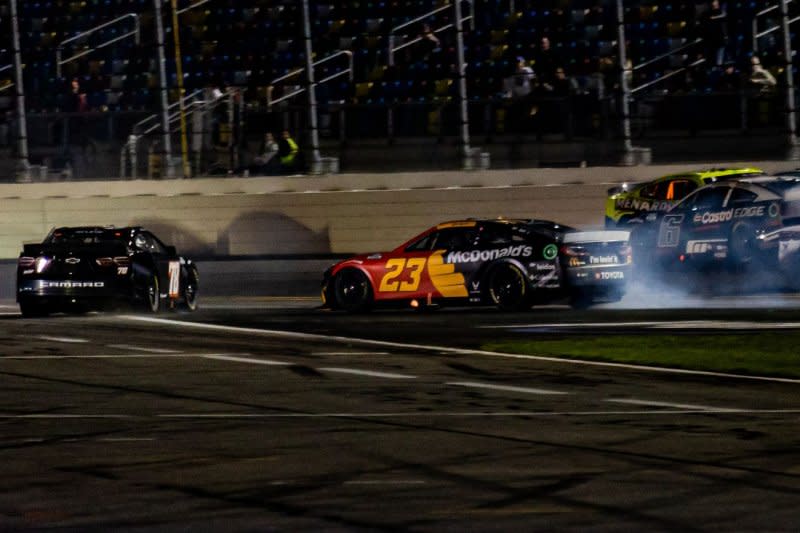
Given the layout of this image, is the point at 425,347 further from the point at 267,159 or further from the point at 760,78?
the point at 760,78

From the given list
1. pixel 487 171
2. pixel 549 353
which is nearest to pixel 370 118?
pixel 487 171

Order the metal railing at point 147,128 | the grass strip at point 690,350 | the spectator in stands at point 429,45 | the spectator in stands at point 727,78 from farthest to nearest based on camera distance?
the spectator in stands at point 429,45 < the spectator in stands at point 727,78 < the metal railing at point 147,128 < the grass strip at point 690,350

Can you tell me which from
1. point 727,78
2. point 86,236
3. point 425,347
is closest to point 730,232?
point 425,347

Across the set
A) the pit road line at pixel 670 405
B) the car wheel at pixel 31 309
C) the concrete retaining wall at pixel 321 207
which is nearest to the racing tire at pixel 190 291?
the car wheel at pixel 31 309

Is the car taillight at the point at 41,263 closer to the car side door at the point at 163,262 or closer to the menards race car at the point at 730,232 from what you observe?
the car side door at the point at 163,262

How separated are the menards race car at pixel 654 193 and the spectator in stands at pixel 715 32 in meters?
6.29

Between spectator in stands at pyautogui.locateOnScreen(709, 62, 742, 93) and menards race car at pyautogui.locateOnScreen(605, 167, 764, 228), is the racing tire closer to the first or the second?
menards race car at pyautogui.locateOnScreen(605, 167, 764, 228)

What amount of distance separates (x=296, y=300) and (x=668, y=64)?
9858 mm

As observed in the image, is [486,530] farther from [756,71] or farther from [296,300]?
[756,71]

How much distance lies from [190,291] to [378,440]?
12847 mm

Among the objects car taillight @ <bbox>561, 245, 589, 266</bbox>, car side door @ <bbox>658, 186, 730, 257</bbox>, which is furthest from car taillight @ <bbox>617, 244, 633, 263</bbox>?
car side door @ <bbox>658, 186, 730, 257</bbox>

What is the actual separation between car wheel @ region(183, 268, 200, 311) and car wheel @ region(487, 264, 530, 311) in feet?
14.6

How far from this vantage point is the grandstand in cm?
2648

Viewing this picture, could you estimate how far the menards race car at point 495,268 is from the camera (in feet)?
63.1
